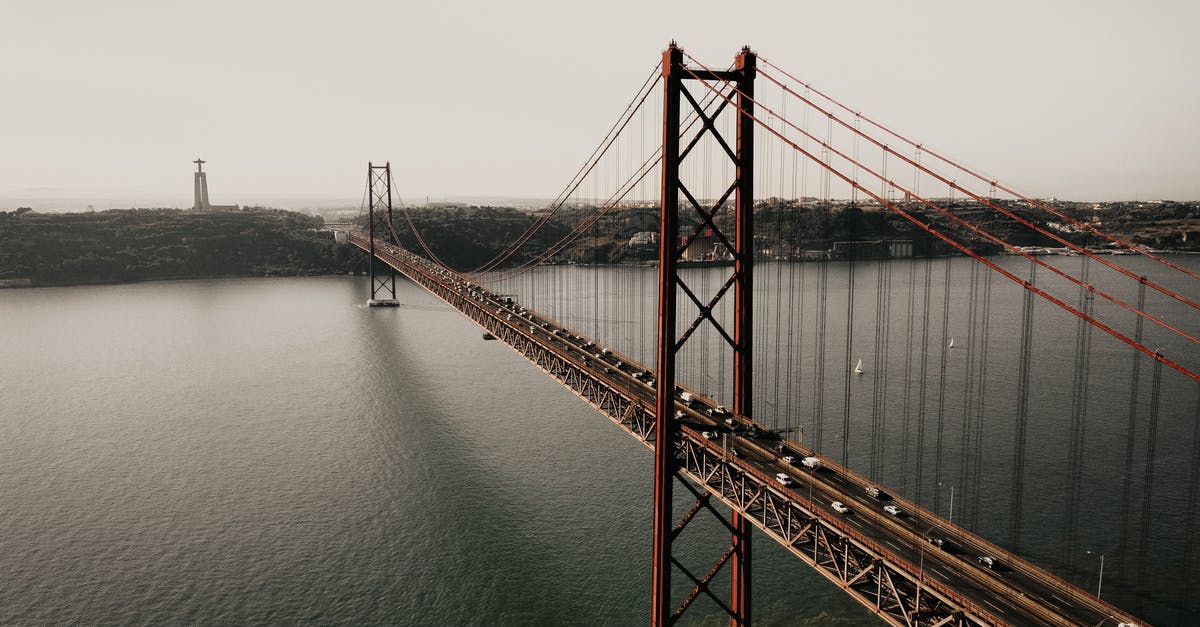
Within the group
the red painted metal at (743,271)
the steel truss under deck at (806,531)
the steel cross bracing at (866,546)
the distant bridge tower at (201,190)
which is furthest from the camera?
the distant bridge tower at (201,190)

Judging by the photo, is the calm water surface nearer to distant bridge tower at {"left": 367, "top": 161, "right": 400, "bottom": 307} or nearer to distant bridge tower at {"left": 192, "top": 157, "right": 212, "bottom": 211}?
distant bridge tower at {"left": 367, "top": 161, "right": 400, "bottom": 307}

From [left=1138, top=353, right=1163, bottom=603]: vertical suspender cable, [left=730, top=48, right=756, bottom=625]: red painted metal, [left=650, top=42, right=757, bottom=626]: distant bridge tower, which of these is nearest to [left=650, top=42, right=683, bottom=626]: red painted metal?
[left=650, top=42, right=757, bottom=626]: distant bridge tower

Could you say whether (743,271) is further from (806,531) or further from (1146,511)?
(1146,511)

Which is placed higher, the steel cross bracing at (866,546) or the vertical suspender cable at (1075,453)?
the steel cross bracing at (866,546)

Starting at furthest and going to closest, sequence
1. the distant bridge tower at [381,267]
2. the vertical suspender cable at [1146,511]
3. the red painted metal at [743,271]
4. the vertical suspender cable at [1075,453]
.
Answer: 1. the distant bridge tower at [381,267]
2. the vertical suspender cable at [1075,453]
3. the vertical suspender cable at [1146,511]
4. the red painted metal at [743,271]

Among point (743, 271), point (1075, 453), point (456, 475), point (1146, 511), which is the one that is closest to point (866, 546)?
point (743, 271)

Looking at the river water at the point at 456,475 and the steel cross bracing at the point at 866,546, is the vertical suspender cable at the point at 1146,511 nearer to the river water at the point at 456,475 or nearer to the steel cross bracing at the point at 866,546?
the river water at the point at 456,475

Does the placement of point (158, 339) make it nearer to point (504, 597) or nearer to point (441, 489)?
point (441, 489)


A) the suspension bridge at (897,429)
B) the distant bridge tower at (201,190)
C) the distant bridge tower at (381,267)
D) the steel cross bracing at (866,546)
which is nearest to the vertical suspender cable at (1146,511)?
the suspension bridge at (897,429)
